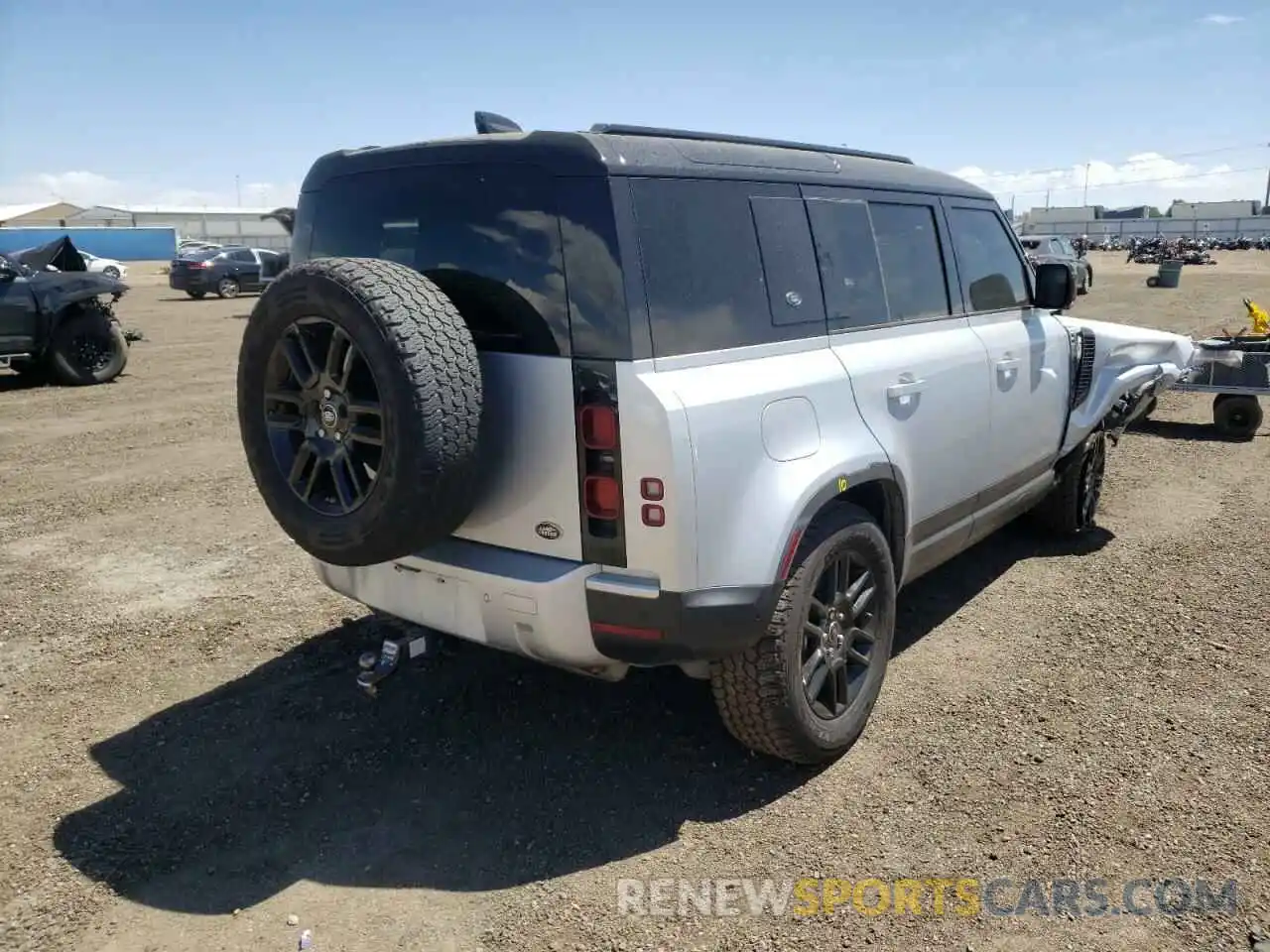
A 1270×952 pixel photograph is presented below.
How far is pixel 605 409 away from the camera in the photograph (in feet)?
9.37

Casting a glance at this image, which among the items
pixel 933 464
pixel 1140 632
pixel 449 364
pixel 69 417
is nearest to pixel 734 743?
pixel 933 464

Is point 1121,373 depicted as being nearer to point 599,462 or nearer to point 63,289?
point 599,462

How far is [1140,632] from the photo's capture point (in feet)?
15.3

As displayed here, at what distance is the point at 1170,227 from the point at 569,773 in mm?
112531

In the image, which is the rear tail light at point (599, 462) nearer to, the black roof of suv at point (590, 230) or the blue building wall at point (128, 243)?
the black roof of suv at point (590, 230)

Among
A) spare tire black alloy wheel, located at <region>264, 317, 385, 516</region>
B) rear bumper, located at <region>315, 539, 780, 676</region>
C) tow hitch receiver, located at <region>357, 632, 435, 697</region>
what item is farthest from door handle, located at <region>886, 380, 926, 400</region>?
tow hitch receiver, located at <region>357, 632, 435, 697</region>

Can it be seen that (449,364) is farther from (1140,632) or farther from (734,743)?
(1140,632)

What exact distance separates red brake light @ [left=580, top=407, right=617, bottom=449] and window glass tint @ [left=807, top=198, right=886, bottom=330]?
1157mm

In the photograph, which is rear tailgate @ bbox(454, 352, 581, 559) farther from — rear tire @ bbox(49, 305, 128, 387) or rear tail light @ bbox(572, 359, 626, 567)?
rear tire @ bbox(49, 305, 128, 387)

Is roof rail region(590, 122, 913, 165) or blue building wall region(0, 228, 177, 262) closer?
roof rail region(590, 122, 913, 165)

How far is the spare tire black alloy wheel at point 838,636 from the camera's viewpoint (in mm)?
3432

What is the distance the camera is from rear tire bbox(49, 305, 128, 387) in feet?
41.4

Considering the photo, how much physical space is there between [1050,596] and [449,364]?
3747 mm

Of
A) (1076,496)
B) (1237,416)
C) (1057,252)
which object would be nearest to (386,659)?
(1076,496)
